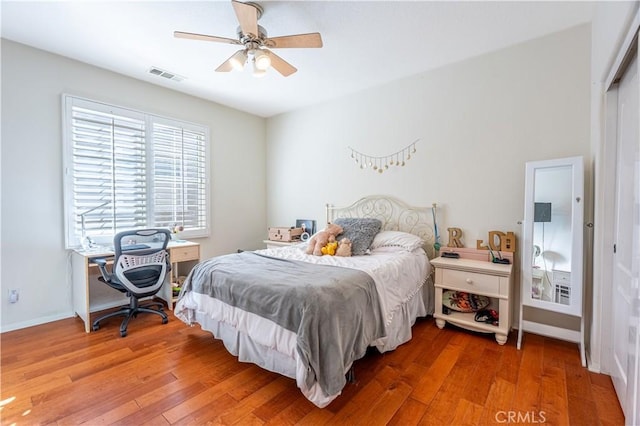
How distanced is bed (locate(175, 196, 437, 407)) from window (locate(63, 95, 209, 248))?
1564mm

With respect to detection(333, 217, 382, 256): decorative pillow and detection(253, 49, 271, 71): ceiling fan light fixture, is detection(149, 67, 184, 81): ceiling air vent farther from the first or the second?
detection(333, 217, 382, 256): decorative pillow

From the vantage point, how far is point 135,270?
2738 mm

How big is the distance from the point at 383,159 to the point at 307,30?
1707mm

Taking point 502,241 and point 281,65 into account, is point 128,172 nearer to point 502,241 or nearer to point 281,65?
point 281,65

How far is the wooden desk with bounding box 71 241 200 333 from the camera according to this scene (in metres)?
2.72

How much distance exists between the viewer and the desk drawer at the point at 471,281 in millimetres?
2434

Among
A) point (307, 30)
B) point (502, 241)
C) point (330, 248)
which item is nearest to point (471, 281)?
point (502, 241)

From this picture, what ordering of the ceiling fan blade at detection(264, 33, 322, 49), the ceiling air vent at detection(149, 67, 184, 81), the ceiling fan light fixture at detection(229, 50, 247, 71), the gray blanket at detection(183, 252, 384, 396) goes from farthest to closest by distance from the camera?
1. the ceiling air vent at detection(149, 67, 184, 81)
2. the ceiling fan light fixture at detection(229, 50, 247, 71)
3. the ceiling fan blade at detection(264, 33, 322, 49)
4. the gray blanket at detection(183, 252, 384, 396)

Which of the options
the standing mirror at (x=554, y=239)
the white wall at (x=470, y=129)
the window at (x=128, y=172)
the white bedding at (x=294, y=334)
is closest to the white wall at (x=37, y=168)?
the window at (x=128, y=172)

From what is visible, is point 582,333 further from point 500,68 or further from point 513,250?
point 500,68

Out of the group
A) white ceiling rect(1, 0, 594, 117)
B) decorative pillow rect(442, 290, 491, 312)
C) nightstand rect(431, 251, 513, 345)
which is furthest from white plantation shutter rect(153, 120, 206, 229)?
decorative pillow rect(442, 290, 491, 312)

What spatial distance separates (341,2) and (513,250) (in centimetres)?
257

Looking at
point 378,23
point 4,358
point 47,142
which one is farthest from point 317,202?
point 4,358

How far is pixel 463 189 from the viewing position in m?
2.98
